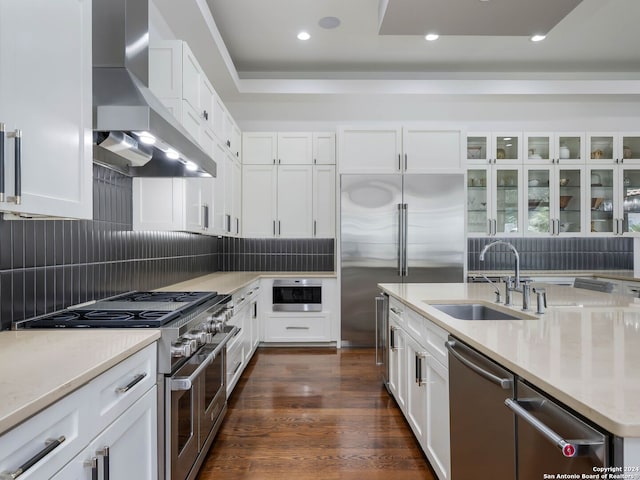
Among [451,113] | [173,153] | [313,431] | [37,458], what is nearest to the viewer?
[37,458]

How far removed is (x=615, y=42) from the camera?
4.11m

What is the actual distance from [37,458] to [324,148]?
4249 millimetres

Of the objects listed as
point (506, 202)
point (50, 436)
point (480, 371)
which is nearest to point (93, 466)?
point (50, 436)

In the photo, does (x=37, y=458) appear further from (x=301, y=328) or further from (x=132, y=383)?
(x=301, y=328)

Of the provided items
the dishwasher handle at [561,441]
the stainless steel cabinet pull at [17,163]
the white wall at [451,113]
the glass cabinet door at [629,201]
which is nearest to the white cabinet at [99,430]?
the stainless steel cabinet pull at [17,163]

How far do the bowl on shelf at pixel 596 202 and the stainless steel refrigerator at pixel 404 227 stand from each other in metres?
1.76

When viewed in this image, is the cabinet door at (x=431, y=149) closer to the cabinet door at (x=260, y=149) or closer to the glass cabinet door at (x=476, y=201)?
the glass cabinet door at (x=476, y=201)

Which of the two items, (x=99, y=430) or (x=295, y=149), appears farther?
(x=295, y=149)

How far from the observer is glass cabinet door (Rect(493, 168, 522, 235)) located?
4.75 m

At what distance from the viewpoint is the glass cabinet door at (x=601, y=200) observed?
474cm

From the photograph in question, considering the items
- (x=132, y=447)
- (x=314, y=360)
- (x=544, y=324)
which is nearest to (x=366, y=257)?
(x=314, y=360)

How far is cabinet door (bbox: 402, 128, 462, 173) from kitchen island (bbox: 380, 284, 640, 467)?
2.49m

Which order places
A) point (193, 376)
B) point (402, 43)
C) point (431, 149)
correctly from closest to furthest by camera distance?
point (193, 376), point (402, 43), point (431, 149)

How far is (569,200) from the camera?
4773 millimetres
